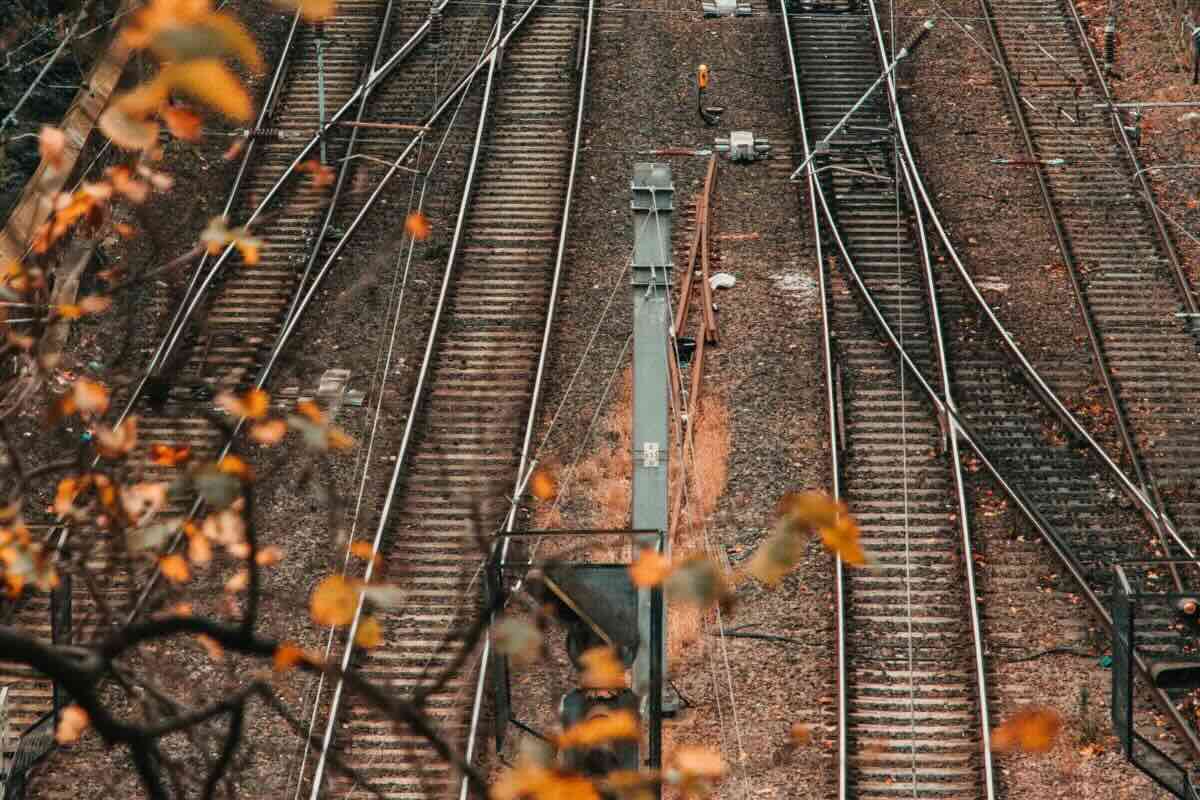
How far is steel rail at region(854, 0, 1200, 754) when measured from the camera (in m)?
14.1

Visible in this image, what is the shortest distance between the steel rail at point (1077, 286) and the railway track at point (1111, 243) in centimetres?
2

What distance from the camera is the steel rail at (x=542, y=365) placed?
1411cm

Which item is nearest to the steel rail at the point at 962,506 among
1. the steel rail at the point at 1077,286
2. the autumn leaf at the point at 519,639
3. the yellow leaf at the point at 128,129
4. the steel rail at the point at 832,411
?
the steel rail at the point at 832,411

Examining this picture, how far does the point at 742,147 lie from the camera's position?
22266 mm

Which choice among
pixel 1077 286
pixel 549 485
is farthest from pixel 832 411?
pixel 1077 286

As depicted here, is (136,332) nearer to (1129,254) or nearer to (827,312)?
(827,312)

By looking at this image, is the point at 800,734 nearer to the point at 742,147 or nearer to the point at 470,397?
the point at 470,397

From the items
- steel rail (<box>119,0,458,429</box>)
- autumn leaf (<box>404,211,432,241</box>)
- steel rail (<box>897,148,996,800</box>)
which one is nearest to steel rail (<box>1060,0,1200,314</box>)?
steel rail (<box>897,148,996,800</box>)

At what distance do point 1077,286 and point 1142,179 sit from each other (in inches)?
110

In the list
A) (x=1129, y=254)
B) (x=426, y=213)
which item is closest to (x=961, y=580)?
(x=1129, y=254)

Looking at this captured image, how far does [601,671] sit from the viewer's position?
13.8 feet

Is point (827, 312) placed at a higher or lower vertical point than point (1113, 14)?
lower

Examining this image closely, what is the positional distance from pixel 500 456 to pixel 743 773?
16.4 feet

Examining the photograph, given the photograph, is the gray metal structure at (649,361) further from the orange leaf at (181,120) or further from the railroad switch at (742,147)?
the railroad switch at (742,147)
